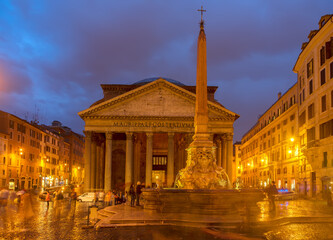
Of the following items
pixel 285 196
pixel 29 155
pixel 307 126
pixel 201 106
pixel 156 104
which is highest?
pixel 156 104

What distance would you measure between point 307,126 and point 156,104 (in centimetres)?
1761

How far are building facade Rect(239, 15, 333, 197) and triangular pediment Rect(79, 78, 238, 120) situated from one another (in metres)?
8.40

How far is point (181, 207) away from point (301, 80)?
34401 mm

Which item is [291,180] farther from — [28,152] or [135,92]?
[28,152]

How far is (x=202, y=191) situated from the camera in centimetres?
1455

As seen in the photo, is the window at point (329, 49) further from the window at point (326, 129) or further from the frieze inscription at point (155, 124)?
the frieze inscription at point (155, 124)

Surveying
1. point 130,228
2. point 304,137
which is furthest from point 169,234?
point 304,137

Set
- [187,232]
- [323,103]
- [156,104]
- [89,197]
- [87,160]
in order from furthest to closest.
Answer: [156,104]
[87,160]
[89,197]
[323,103]
[187,232]

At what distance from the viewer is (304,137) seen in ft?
144

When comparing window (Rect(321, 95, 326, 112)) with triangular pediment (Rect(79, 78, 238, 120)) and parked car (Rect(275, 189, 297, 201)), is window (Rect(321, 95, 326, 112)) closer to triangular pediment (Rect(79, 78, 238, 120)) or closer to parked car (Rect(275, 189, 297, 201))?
parked car (Rect(275, 189, 297, 201))

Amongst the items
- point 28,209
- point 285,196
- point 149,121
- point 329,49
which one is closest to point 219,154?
point 149,121

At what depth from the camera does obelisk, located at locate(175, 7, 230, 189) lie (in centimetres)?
1698

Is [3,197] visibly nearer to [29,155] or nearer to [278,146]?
[278,146]

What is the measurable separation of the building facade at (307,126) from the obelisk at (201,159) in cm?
1949
